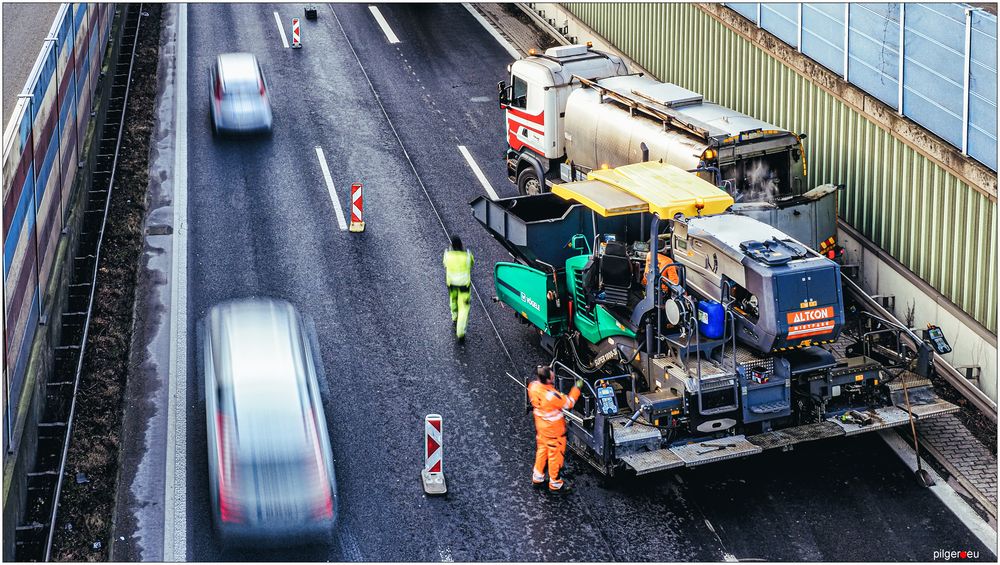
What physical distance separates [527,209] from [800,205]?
13.5 ft

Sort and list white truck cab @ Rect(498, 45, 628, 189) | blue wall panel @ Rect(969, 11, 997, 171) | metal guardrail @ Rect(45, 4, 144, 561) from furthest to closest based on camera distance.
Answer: white truck cab @ Rect(498, 45, 628, 189) < blue wall panel @ Rect(969, 11, 997, 171) < metal guardrail @ Rect(45, 4, 144, 561)

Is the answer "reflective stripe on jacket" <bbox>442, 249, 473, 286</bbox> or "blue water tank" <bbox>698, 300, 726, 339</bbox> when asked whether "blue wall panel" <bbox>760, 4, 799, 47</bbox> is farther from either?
"blue water tank" <bbox>698, 300, 726, 339</bbox>

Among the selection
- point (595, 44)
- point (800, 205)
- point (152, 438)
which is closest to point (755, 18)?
point (800, 205)

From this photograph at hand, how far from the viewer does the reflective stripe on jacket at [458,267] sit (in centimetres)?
1856

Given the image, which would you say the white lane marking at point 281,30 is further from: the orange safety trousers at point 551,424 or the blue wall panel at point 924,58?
the orange safety trousers at point 551,424

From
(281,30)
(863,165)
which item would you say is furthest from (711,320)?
(281,30)

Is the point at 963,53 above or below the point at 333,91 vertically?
above

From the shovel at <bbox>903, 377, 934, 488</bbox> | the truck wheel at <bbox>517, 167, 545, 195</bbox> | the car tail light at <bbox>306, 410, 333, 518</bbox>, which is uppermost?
the truck wheel at <bbox>517, 167, 545, 195</bbox>

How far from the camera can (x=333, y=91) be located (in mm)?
30047

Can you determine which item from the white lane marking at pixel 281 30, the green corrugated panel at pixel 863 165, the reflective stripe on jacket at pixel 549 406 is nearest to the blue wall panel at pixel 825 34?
the green corrugated panel at pixel 863 165

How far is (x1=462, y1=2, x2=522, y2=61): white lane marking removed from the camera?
3250 cm

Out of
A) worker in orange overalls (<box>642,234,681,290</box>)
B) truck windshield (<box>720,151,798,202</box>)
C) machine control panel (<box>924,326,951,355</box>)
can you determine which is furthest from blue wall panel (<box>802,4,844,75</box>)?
worker in orange overalls (<box>642,234,681,290</box>)

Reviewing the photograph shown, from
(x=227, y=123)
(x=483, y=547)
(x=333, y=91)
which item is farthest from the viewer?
(x=333, y=91)

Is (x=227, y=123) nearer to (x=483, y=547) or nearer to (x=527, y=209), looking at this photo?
(x=527, y=209)
